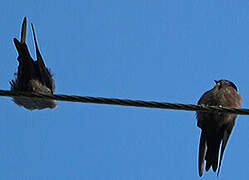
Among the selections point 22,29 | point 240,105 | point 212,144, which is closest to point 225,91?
point 240,105

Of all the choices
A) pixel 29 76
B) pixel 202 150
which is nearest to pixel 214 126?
pixel 202 150

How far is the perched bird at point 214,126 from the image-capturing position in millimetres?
6730

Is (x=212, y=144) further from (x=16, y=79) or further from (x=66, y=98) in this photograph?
(x=66, y=98)

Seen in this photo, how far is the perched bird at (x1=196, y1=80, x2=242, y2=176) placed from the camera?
22.1 feet

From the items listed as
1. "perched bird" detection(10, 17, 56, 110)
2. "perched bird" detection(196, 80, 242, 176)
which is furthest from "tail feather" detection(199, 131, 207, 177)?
"perched bird" detection(10, 17, 56, 110)

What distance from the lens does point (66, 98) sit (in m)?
4.09

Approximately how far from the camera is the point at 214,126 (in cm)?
680

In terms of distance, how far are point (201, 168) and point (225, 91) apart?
116 cm

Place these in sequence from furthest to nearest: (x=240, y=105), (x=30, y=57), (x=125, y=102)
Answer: (x=240, y=105), (x=30, y=57), (x=125, y=102)

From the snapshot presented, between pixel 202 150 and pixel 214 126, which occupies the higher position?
pixel 214 126

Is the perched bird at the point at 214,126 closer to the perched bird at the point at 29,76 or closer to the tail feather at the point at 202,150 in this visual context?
the tail feather at the point at 202,150

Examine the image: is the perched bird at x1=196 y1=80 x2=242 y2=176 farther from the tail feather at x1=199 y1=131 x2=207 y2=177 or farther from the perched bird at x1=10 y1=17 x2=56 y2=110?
the perched bird at x1=10 y1=17 x2=56 y2=110

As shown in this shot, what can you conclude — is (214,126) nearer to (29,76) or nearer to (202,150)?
(202,150)

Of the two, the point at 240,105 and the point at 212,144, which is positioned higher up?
the point at 240,105
